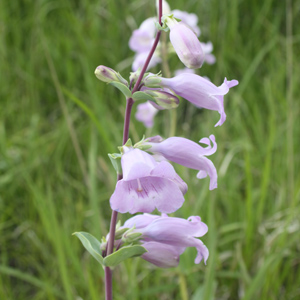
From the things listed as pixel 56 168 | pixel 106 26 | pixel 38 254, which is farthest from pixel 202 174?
pixel 106 26

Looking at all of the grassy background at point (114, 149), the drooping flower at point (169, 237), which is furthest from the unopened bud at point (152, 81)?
the grassy background at point (114, 149)

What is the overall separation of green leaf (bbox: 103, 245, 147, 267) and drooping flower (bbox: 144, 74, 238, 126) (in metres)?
0.38

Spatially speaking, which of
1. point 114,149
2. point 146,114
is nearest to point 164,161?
point 114,149

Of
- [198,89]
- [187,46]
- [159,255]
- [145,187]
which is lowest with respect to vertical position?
[159,255]

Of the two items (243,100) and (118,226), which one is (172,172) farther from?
(243,100)

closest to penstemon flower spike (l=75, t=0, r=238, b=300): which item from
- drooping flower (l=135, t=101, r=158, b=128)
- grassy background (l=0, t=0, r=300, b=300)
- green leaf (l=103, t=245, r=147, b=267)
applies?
green leaf (l=103, t=245, r=147, b=267)

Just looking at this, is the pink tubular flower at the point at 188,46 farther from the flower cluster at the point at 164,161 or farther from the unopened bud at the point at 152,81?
the unopened bud at the point at 152,81

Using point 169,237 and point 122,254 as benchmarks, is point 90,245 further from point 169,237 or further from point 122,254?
point 169,237

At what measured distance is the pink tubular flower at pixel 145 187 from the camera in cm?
97

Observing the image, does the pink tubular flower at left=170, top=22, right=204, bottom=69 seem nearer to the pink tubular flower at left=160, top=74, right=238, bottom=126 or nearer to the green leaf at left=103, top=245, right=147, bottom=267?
the pink tubular flower at left=160, top=74, right=238, bottom=126

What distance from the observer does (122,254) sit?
3.64 ft

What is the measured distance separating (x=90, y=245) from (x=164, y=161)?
0.33m

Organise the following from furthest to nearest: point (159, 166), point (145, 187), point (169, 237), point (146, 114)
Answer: point (146, 114) < point (169, 237) < point (145, 187) < point (159, 166)

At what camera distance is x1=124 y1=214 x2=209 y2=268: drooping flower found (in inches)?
45.6
